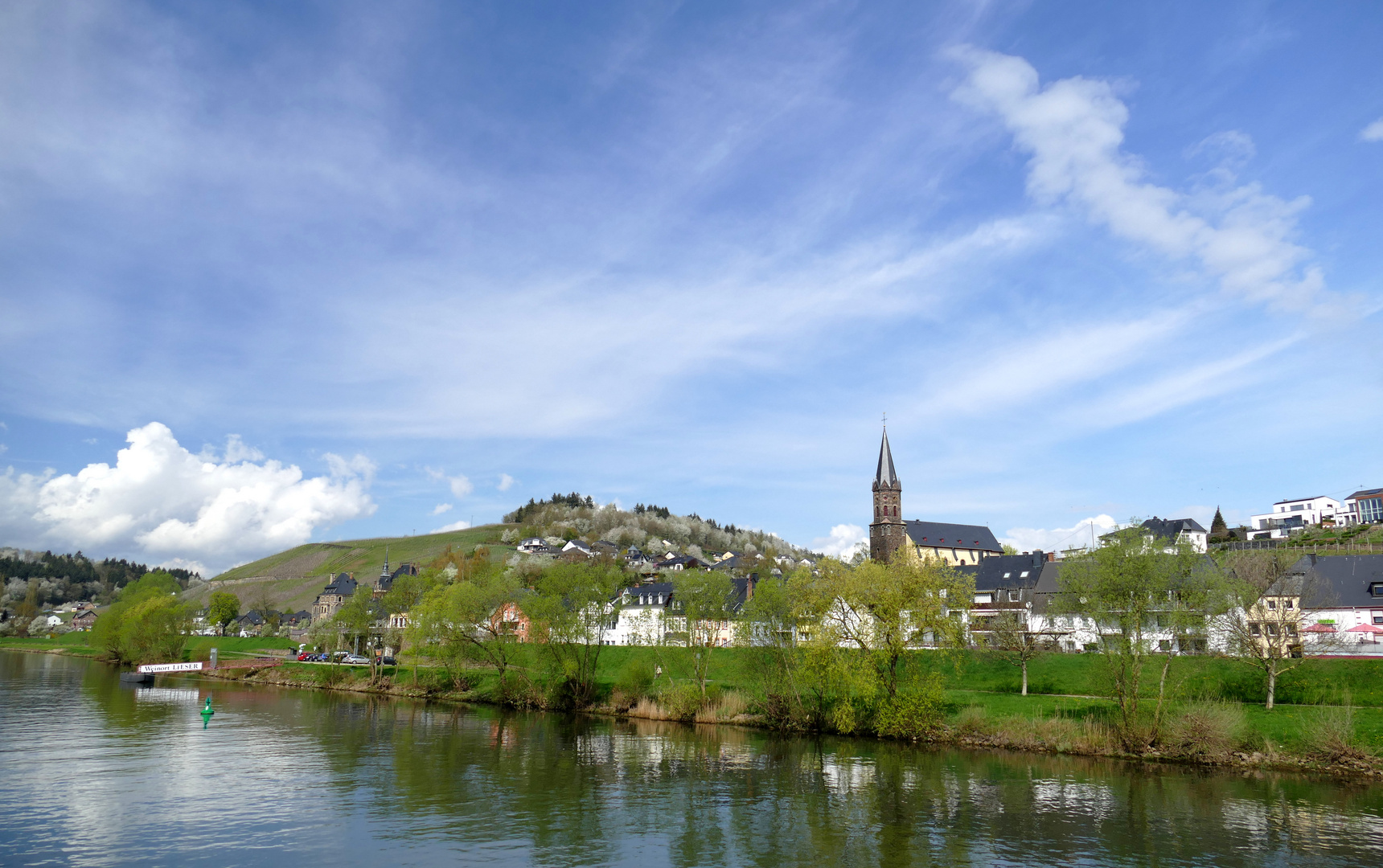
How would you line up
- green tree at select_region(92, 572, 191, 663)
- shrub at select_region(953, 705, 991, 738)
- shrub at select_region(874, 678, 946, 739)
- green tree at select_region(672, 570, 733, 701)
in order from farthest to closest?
green tree at select_region(92, 572, 191, 663) → green tree at select_region(672, 570, 733, 701) → shrub at select_region(874, 678, 946, 739) → shrub at select_region(953, 705, 991, 738)

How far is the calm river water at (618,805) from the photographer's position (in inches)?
1035

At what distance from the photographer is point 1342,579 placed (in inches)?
2840

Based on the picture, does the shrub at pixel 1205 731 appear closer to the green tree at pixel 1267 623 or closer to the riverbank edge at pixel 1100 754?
A: the riverbank edge at pixel 1100 754

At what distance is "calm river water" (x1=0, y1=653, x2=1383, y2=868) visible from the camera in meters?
26.3

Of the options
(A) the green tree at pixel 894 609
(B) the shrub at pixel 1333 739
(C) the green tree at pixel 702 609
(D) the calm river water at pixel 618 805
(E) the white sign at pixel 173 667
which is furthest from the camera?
(E) the white sign at pixel 173 667

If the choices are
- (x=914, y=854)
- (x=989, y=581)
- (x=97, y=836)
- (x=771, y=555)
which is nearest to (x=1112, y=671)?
(x=914, y=854)

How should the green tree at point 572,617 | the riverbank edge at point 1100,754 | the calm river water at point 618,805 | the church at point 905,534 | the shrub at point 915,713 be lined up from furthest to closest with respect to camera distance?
the church at point 905,534 → the green tree at point 572,617 → the shrub at point 915,713 → the riverbank edge at point 1100,754 → the calm river water at point 618,805

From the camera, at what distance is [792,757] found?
45.3 metres

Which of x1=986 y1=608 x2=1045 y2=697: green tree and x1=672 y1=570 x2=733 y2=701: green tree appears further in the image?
x1=672 y1=570 x2=733 y2=701: green tree

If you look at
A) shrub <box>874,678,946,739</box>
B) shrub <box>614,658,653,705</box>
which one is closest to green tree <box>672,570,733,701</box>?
shrub <box>614,658,653,705</box>

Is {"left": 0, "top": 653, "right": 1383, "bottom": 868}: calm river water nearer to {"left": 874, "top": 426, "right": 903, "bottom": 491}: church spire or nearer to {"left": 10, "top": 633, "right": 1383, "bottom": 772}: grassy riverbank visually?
{"left": 10, "top": 633, "right": 1383, "bottom": 772}: grassy riverbank

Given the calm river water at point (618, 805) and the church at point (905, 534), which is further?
the church at point (905, 534)

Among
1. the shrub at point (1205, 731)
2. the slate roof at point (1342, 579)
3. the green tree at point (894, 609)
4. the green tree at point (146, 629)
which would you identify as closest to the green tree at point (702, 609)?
the green tree at point (894, 609)

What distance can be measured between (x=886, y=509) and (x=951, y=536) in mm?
39991
